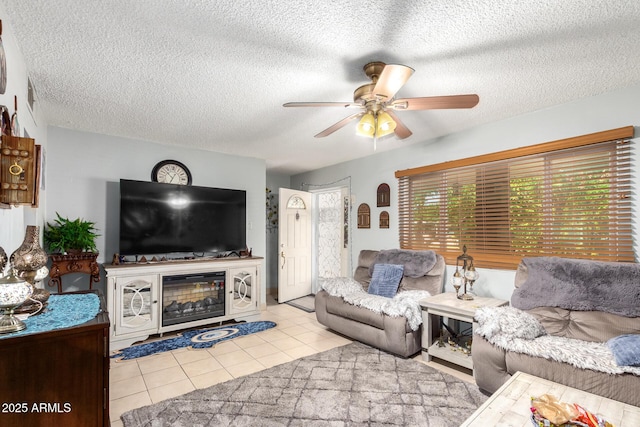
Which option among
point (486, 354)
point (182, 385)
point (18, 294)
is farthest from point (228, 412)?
point (486, 354)

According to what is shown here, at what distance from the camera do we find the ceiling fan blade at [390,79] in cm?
171

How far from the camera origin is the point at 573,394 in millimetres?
1669

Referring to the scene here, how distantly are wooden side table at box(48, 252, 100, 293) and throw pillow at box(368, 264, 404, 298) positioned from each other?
9.61 feet

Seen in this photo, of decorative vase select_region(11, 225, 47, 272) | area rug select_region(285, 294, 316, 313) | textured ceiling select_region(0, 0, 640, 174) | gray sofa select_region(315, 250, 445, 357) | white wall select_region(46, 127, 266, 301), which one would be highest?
textured ceiling select_region(0, 0, 640, 174)

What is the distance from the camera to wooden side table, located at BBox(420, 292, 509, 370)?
272cm

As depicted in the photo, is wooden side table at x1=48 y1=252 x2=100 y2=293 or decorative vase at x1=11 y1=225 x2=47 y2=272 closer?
decorative vase at x1=11 y1=225 x2=47 y2=272

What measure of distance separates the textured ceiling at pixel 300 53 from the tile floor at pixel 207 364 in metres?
2.32

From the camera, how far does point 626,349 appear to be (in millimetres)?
1877

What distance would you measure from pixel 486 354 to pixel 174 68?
2979mm

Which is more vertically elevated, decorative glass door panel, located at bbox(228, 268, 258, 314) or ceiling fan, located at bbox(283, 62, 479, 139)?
ceiling fan, located at bbox(283, 62, 479, 139)

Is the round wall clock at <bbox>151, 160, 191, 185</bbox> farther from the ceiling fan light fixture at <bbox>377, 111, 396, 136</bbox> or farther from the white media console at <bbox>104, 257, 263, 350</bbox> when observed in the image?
the ceiling fan light fixture at <bbox>377, 111, 396, 136</bbox>

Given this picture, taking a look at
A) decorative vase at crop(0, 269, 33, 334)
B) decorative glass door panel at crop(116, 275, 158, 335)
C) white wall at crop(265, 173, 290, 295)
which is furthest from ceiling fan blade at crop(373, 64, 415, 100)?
white wall at crop(265, 173, 290, 295)

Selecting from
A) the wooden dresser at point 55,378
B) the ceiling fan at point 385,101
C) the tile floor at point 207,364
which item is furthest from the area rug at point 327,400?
the ceiling fan at point 385,101

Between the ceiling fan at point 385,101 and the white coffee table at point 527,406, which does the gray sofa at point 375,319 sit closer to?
the white coffee table at point 527,406
